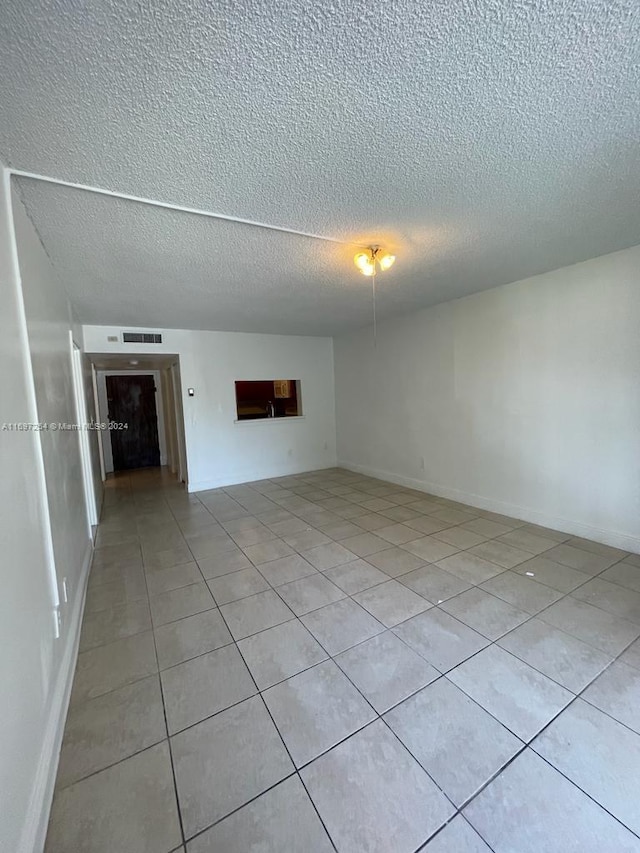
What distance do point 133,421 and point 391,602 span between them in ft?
21.0

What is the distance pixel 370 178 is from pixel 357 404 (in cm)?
435

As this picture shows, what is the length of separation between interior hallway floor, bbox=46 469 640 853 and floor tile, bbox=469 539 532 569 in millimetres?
21

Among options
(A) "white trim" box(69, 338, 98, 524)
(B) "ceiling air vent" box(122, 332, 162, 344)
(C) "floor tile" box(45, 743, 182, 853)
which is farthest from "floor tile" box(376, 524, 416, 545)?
(B) "ceiling air vent" box(122, 332, 162, 344)

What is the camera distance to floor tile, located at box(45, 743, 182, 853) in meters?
1.09

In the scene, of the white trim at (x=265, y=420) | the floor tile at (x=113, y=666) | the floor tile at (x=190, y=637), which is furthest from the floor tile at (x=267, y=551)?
the white trim at (x=265, y=420)

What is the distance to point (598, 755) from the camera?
133cm

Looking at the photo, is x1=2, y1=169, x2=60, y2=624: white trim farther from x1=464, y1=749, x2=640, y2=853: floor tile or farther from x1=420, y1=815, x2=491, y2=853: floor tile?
x1=464, y1=749, x2=640, y2=853: floor tile

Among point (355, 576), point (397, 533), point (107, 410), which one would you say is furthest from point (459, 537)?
point (107, 410)

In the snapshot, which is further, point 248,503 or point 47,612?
point 248,503

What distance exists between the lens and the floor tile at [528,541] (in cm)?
301

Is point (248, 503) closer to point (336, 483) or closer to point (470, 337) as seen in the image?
point (336, 483)

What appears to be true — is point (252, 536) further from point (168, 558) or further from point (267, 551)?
point (168, 558)

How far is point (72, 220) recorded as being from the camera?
196 cm

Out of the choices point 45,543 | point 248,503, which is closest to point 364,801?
point 45,543
